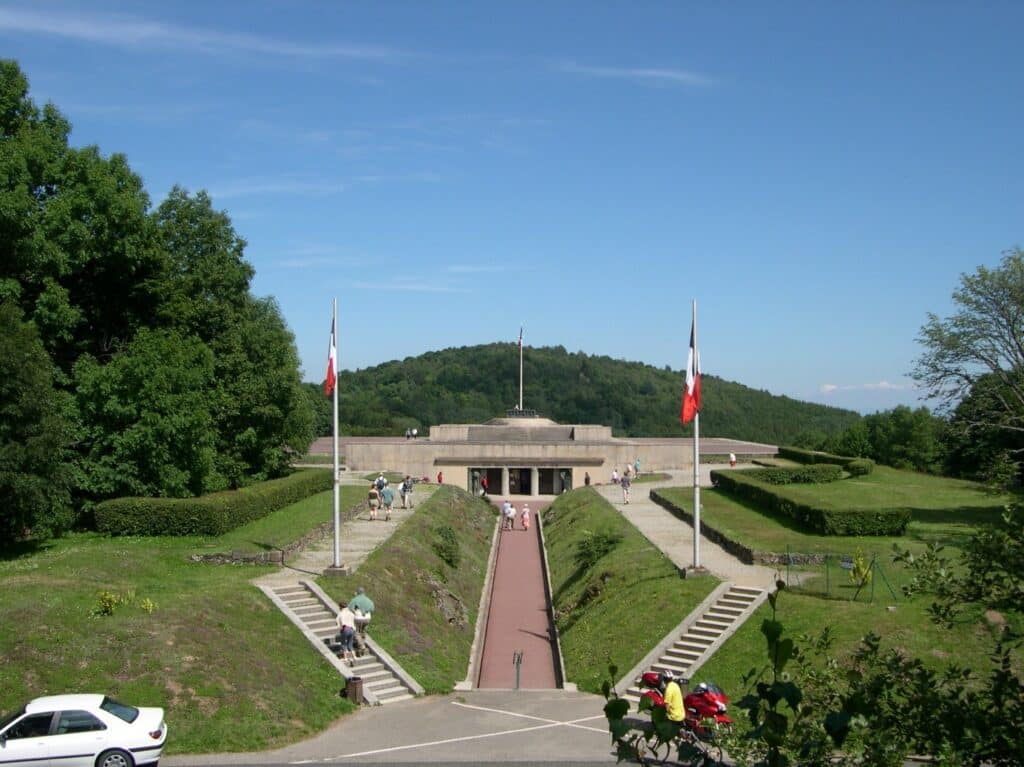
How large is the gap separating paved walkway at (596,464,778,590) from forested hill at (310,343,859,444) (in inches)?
2405

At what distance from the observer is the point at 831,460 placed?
172 ft

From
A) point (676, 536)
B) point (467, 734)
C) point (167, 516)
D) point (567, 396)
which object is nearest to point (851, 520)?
point (676, 536)

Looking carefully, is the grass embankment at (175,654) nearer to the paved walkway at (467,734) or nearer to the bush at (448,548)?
the paved walkway at (467,734)

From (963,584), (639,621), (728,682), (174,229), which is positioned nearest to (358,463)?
(174,229)

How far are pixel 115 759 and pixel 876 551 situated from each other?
807 inches

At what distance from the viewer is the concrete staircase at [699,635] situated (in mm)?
20844

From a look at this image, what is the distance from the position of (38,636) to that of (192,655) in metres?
2.84

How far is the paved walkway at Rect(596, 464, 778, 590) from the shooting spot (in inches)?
1003

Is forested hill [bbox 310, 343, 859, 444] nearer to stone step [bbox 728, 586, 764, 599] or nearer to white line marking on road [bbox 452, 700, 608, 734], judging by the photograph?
stone step [bbox 728, 586, 764, 599]

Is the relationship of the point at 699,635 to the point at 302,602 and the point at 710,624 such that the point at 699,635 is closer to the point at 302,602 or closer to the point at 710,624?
the point at 710,624

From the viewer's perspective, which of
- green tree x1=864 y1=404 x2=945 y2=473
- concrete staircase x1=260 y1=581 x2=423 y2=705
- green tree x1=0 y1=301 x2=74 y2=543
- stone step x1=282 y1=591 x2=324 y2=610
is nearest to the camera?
concrete staircase x1=260 y1=581 x2=423 y2=705

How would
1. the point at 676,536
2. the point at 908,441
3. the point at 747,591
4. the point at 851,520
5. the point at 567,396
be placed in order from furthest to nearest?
1. the point at 567,396
2. the point at 908,441
3. the point at 676,536
4. the point at 851,520
5. the point at 747,591

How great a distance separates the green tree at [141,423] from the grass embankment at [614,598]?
13248 millimetres

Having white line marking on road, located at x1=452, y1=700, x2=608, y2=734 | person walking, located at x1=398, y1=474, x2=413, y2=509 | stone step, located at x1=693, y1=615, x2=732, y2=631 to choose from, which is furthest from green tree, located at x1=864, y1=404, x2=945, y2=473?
white line marking on road, located at x1=452, y1=700, x2=608, y2=734
